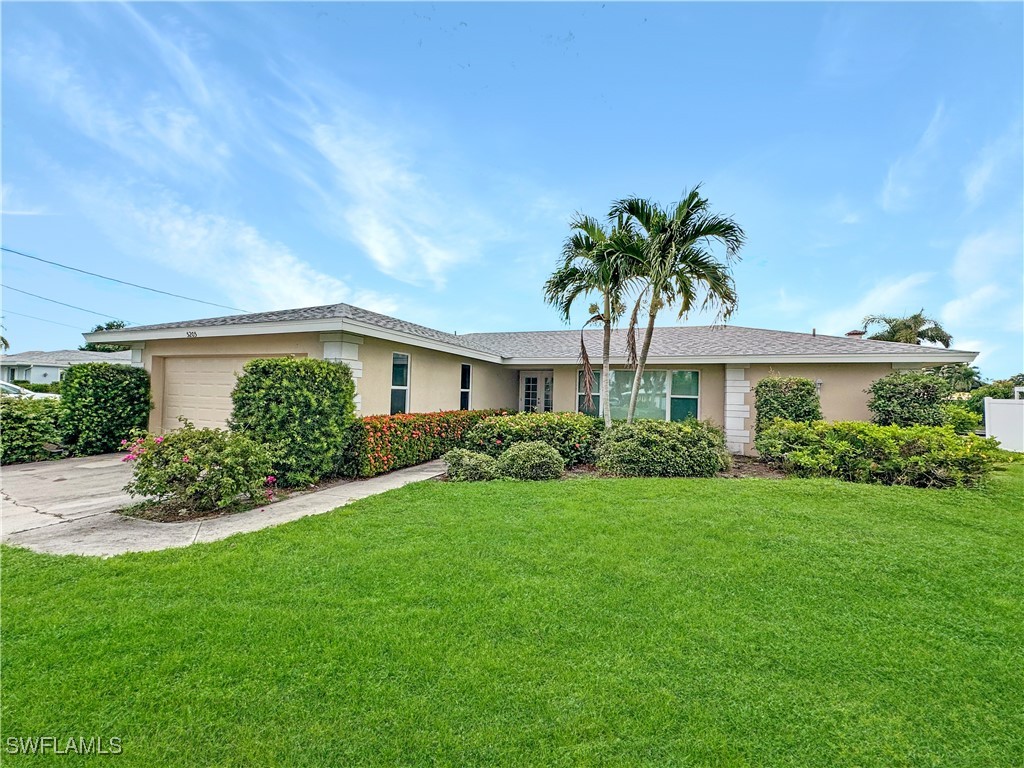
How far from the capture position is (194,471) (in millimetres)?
5383

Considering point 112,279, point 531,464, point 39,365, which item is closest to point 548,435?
point 531,464

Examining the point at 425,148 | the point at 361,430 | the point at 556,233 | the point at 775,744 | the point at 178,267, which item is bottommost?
the point at 775,744

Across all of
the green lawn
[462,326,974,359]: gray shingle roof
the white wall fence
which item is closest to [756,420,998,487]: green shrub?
the green lawn

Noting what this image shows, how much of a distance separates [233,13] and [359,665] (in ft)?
39.9

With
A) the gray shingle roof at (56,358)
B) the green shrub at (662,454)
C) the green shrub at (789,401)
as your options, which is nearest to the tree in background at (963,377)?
the green shrub at (789,401)

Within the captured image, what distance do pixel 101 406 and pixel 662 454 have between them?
11879mm

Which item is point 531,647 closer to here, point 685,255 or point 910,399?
point 685,255

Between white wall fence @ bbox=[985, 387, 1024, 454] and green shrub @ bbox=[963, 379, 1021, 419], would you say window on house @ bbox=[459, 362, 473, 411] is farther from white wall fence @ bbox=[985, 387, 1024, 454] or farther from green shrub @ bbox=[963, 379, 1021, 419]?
green shrub @ bbox=[963, 379, 1021, 419]

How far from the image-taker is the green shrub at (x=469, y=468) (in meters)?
7.38

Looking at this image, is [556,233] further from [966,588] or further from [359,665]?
[359,665]

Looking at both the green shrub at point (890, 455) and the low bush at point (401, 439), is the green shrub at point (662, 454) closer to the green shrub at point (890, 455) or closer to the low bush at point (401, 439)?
the green shrub at point (890, 455)

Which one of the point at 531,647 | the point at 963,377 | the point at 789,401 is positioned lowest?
the point at 531,647

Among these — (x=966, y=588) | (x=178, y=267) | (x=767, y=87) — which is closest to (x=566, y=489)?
(x=966, y=588)

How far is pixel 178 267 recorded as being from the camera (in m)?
19.3
